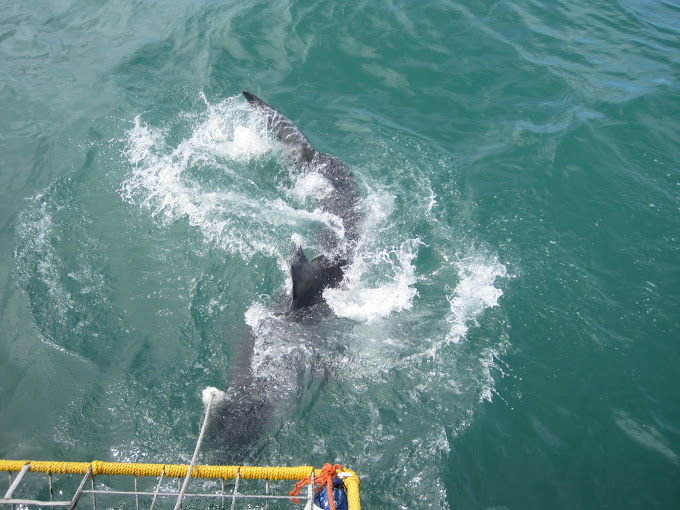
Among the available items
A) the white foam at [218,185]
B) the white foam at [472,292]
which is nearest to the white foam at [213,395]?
the white foam at [218,185]

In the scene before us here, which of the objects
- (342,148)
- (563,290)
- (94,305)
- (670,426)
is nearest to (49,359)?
(94,305)

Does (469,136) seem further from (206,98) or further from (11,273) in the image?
(11,273)

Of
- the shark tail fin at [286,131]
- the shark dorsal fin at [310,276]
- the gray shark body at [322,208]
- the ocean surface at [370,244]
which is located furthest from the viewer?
the shark tail fin at [286,131]

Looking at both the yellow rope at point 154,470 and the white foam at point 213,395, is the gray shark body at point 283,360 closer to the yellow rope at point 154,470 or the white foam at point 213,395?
the white foam at point 213,395

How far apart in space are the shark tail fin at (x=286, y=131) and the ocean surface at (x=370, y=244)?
15.1 inches

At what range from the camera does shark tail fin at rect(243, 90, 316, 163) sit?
33.7ft

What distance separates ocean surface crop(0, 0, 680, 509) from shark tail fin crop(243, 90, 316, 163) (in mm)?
383

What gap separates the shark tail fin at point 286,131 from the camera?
10.3 meters

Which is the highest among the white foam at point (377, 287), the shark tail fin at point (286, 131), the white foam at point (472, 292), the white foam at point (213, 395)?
the shark tail fin at point (286, 131)

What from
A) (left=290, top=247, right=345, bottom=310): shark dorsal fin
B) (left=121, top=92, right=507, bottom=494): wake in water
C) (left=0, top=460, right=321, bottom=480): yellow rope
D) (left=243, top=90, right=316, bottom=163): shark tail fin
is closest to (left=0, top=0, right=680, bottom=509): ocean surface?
(left=121, top=92, right=507, bottom=494): wake in water

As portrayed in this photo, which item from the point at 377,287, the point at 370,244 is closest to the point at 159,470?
the point at 377,287

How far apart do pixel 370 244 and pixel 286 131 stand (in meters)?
3.16

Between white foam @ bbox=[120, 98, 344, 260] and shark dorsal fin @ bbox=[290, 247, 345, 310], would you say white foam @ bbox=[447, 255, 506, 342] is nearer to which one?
shark dorsal fin @ bbox=[290, 247, 345, 310]

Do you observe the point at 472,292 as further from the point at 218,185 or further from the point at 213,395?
the point at 218,185
